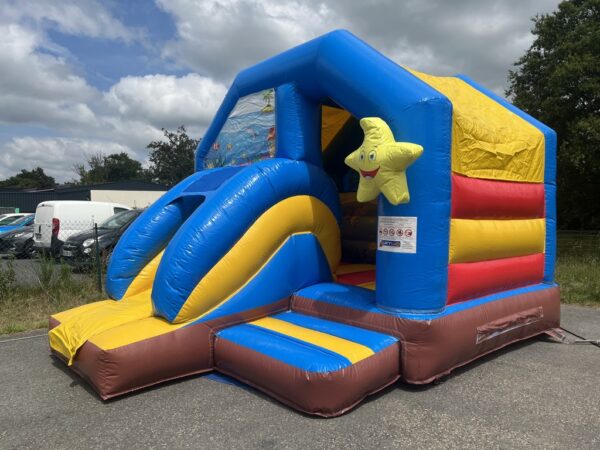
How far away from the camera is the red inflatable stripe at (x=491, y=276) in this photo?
397 cm

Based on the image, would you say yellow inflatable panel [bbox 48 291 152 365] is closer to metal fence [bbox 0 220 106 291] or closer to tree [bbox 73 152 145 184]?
metal fence [bbox 0 220 106 291]

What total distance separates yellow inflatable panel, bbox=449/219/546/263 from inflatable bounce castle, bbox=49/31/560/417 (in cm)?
2

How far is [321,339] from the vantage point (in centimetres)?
365

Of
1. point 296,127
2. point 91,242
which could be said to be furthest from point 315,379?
point 91,242

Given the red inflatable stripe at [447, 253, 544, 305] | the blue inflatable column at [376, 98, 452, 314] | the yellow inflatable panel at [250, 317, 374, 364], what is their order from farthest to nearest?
the red inflatable stripe at [447, 253, 544, 305]
the blue inflatable column at [376, 98, 452, 314]
the yellow inflatable panel at [250, 317, 374, 364]

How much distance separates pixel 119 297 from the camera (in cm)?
489

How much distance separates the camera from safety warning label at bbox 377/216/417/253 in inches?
145

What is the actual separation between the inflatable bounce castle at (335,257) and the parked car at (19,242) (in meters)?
9.15

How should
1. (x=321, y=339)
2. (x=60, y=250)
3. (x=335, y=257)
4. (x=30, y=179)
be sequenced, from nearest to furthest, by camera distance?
(x=321, y=339)
(x=335, y=257)
(x=60, y=250)
(x=30, y=179)

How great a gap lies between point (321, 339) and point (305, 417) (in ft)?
2.03

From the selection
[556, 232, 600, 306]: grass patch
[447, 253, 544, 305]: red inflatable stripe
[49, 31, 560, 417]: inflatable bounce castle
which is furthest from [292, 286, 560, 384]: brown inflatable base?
[556, 232, 600, 306]: grass patch

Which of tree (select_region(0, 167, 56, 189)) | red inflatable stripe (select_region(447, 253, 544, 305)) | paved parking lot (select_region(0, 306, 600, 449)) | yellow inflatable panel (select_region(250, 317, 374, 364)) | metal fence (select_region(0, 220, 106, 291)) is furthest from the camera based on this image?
tree (select_region(0, 167, 56, 189))

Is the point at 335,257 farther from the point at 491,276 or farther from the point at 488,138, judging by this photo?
the point at 488,138

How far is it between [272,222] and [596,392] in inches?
114
